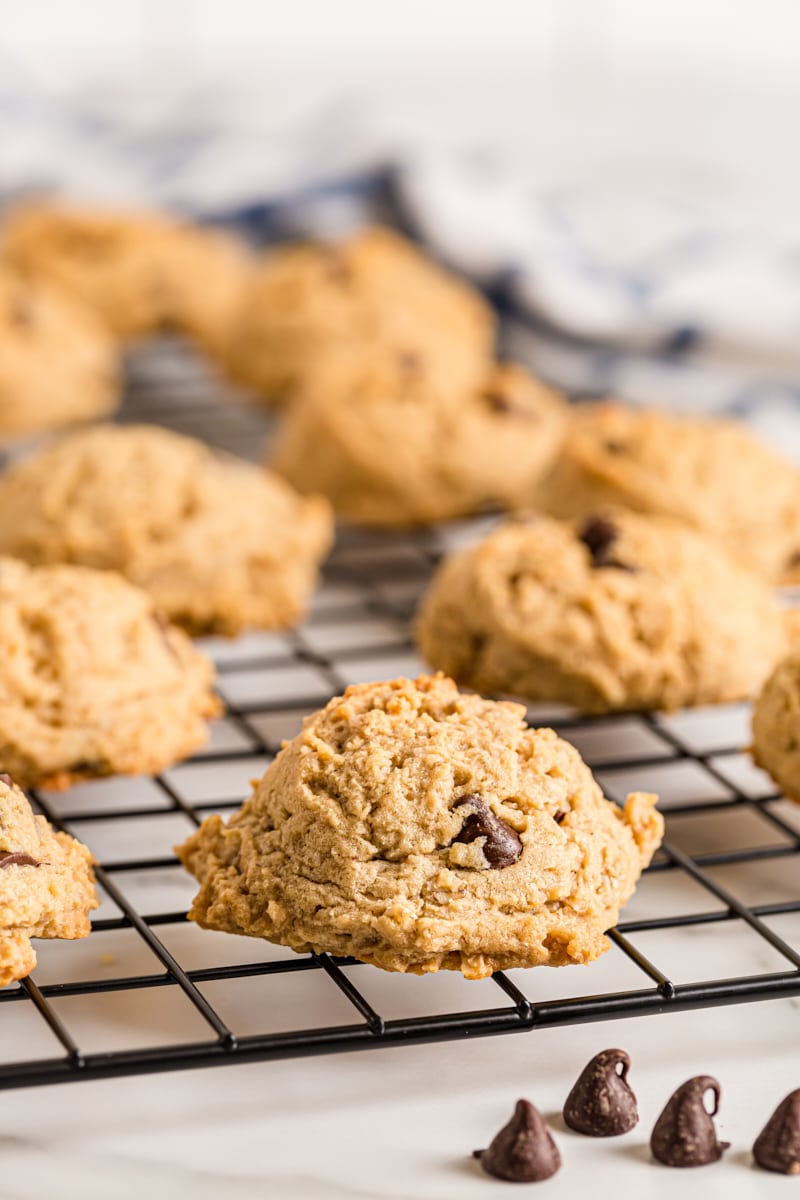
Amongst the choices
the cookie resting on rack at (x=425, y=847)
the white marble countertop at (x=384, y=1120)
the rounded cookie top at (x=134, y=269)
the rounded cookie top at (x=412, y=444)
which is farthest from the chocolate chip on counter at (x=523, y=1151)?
the rounded cookie top at (x=134, y=269)

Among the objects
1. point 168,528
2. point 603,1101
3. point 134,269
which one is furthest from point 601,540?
point 134,269

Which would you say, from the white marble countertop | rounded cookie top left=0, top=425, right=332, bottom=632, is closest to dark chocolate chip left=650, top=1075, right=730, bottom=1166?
the white marble countertop

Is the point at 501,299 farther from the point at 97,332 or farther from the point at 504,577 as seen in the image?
the point at 504,577

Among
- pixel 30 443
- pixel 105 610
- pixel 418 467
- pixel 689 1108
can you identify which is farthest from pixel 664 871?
pixel 30 443

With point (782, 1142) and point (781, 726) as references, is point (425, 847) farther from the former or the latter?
point (781, 726)

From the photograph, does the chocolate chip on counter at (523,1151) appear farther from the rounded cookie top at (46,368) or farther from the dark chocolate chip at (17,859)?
the rounded cookie top at (46,368)

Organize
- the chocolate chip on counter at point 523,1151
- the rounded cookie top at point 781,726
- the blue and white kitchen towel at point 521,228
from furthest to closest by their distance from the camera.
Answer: the blue and white kitchen towel at point 521,228
the rounded cookie top at point 781,726
the chocolate chip on counter at point 523,1151
